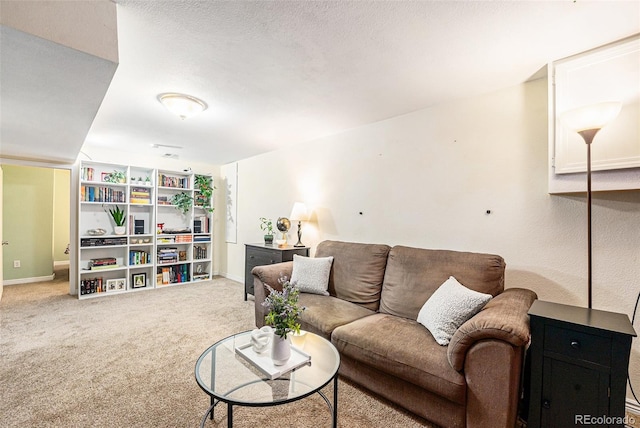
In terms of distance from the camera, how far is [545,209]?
7.07 feet

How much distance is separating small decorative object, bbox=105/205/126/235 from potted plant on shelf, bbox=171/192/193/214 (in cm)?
79

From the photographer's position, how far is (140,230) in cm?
482

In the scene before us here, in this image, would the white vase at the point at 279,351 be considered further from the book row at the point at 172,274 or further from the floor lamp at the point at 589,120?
the book row at the point at 172,274

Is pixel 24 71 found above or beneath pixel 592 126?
above

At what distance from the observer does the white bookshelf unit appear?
4.41 m

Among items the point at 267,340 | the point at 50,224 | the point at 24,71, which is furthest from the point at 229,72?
the point at 50,224

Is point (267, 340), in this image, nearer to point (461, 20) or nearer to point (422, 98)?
point (461, 20)

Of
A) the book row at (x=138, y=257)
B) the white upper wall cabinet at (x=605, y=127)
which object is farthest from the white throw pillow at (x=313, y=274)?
the book row at (x=138, y=257)

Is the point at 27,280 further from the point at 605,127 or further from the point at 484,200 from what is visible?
the point at 605,127

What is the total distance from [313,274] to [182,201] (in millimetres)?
3362

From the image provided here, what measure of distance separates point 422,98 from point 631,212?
166 cm

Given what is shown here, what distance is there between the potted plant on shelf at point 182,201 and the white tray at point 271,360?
3959mm

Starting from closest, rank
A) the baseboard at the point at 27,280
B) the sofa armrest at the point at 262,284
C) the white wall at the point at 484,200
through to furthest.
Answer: the white wall at the point at 484,200
the sofa armrest at the point at 262,284
the baseboard at the point at 27,280

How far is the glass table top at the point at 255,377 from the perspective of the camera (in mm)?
1382
